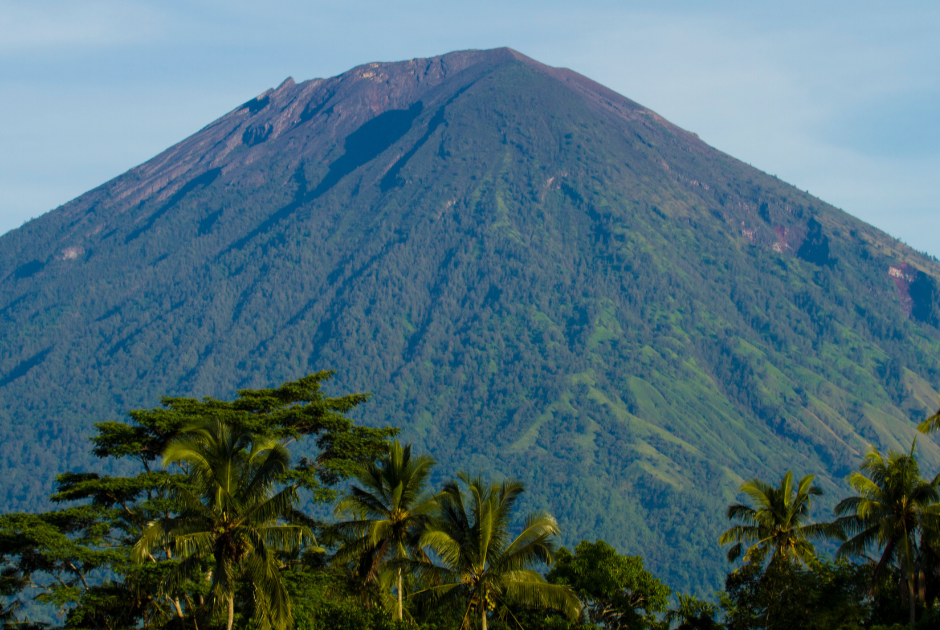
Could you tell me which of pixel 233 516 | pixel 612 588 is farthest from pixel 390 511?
pixel 612 588

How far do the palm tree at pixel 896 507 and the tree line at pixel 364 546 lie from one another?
0.07 meters

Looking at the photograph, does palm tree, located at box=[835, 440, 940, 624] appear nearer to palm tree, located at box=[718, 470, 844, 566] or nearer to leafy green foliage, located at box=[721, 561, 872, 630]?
leafy green foliage, located at box=[721, 561, 872, 630]

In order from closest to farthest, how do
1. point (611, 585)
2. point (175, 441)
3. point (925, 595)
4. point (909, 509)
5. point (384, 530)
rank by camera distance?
point (175, 441) → point (384, 530) → point (909, 509) → point (925, 595) → point (611, 585)

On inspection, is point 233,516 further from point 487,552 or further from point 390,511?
point 487,552

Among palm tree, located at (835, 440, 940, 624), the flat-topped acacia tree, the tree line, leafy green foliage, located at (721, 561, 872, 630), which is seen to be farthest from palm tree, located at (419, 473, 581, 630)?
palm tree, located at (835, 440, 940, 624)

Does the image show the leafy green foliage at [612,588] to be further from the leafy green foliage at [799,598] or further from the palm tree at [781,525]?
the palm tree at [781,525]

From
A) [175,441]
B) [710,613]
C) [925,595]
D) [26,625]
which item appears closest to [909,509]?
[925,595]

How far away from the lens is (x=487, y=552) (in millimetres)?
28578

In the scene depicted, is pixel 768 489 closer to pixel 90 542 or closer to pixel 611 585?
pixel 611 585

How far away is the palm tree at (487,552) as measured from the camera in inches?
1102

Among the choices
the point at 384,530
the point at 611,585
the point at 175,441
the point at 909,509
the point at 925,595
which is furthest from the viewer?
the point at 611,585

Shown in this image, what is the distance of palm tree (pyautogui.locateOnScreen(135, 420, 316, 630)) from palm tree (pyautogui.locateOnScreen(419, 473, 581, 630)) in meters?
4.80

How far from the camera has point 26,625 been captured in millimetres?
37781

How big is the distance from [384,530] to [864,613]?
61.1 ft
